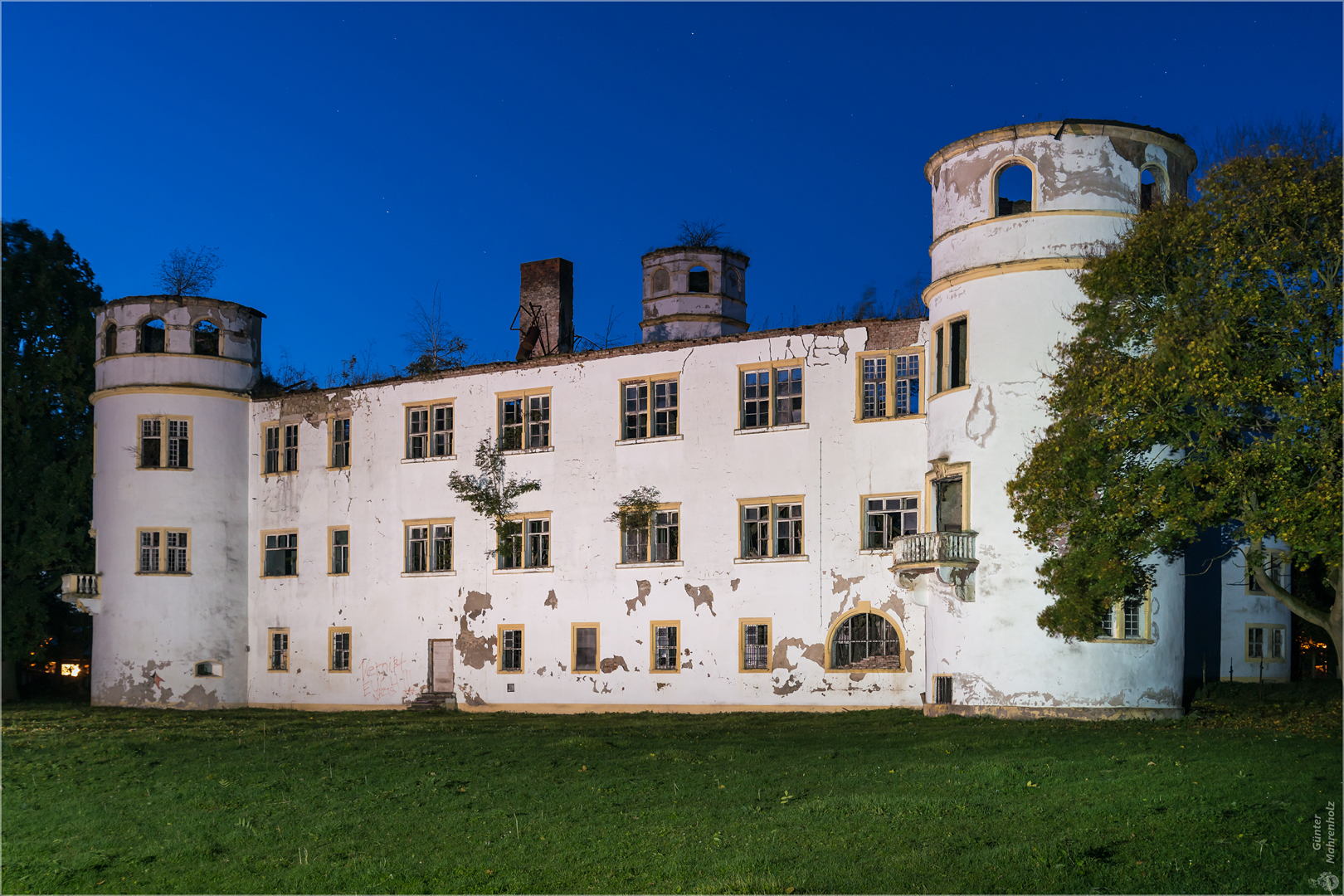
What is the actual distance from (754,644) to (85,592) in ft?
70.2

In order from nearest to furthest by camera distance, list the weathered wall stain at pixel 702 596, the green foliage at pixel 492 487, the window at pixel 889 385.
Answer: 1. the window at pixel 889 385
2. the weathered wall stain at pixel 702 596
3. the green foliage at pixel 492 487

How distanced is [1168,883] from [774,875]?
363cm

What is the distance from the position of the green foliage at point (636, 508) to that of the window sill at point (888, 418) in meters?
5.85

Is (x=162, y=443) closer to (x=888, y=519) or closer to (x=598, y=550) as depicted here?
(x=598, y=550)

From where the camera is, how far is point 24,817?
18047 millimetres

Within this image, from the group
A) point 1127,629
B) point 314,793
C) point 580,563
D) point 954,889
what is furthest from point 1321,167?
point 580,563

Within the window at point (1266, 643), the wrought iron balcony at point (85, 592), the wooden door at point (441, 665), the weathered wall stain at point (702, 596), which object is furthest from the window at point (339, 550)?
the window at point (1266, 643)

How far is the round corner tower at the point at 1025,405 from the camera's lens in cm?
2742

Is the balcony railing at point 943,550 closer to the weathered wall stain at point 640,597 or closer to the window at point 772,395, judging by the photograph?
the window at point 772,395

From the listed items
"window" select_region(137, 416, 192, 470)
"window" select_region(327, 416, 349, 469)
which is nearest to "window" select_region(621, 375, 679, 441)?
"window" select_region(327, 416, 349, 469)

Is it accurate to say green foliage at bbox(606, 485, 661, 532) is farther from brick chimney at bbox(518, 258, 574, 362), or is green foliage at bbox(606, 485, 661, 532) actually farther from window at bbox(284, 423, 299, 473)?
window at bbox(284, 423, 299, 473)

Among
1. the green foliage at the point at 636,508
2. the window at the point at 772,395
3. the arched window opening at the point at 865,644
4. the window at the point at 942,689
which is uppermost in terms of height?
the window at the point at 772,395

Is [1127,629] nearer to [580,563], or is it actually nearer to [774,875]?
[580,563]

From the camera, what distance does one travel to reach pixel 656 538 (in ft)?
114
